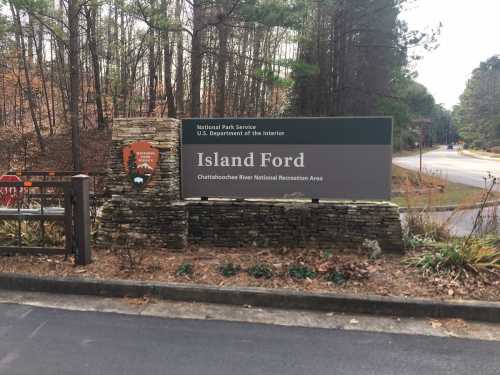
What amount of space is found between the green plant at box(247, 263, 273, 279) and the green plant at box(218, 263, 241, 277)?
165mm

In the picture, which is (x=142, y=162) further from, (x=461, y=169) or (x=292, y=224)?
(x=461, y=169)

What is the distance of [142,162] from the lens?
6.04 m

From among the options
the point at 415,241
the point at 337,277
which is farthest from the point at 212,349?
the point at 415,241

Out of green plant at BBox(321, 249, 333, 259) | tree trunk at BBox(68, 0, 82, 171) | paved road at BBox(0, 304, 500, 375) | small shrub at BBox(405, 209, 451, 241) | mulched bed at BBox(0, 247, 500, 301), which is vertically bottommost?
paved road at BBox(0, 304, 500, 375)

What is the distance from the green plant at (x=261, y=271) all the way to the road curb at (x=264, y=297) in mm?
383

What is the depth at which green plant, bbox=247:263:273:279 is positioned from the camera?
15.9 feet

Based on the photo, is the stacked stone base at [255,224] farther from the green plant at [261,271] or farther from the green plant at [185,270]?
the green plant at [261,271]

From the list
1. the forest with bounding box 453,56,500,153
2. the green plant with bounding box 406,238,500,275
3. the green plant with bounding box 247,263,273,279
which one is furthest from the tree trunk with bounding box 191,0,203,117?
the forest with bounding box 453,56,500,153

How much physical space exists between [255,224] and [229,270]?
131cm

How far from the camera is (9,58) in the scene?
20.6m

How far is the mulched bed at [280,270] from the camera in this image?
4.50m

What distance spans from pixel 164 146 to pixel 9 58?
63.8 feet

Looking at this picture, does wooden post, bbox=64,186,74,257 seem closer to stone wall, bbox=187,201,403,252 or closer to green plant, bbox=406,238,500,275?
stone wall, bbox=187,201,403,252

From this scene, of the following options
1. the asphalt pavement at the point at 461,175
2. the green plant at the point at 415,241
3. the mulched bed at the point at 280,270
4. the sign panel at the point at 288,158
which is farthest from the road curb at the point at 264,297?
the asphalt pavement at the point at 461,175
